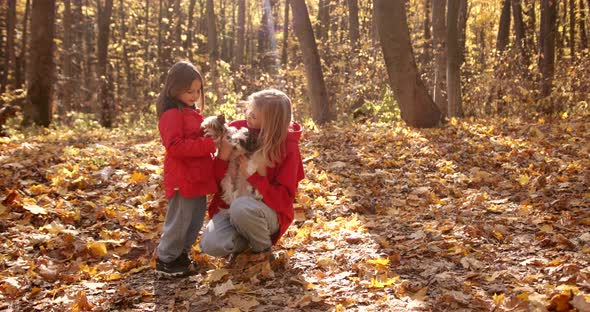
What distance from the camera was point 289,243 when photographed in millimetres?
4695

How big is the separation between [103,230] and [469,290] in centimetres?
339

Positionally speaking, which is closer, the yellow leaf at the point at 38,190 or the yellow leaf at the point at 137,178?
the yellow leaf at the point at 38,190

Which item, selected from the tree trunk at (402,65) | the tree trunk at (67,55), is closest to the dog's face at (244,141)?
the tree trunk at (402,65)

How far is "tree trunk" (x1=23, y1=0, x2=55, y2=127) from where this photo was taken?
10930 millimetres

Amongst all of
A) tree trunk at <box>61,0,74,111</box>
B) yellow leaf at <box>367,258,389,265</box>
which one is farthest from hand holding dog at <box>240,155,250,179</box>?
tree trunk at <box>61,0,74,111</box>

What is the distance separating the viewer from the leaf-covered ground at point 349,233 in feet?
11.3

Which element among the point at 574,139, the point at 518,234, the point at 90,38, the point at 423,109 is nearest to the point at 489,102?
the point at 423,109

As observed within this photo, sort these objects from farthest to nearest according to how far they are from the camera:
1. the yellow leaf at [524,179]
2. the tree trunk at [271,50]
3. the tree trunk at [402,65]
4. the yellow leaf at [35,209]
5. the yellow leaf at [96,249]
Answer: the tree trunk at [271,50] < the tree trunk at [402,65] < the yellow leaf at [524,179] < the yellow leaf at [35,209] < the yellow leaf at [96,249]

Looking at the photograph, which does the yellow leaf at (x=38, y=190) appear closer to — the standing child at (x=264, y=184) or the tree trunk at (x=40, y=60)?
the standing child at (x=264, y=184)

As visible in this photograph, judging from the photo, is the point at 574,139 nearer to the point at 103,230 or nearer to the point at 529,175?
the point at 529,175

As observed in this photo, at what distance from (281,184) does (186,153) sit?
0.77 metres

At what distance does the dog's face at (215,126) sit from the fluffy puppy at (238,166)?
10cm

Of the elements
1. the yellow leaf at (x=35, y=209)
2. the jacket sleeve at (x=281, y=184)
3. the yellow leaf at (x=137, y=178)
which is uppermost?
the jacket sleeve at (x=281, y=184)

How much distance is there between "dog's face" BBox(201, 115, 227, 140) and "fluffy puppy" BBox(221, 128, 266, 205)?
0.10m
